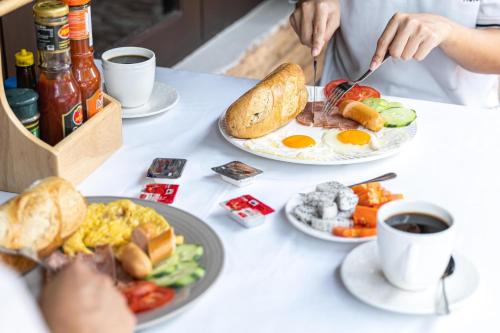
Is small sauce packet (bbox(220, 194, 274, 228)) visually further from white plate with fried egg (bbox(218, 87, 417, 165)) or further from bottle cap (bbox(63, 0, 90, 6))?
bottle cap (bbox(63, 0, 90, 6))

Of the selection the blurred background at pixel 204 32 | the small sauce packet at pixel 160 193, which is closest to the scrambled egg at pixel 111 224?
the small sauce packet at pixel 160 193

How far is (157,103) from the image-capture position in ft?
5.31

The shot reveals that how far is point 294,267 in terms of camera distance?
109 centimetres

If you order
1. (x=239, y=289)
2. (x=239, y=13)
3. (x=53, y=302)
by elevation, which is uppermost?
(x=53, y=302)

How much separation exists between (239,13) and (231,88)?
197 centimetres

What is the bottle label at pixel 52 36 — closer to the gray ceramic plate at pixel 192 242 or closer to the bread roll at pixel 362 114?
the gray ceramic plate at pixel 192 242

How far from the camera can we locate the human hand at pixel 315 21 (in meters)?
1.75

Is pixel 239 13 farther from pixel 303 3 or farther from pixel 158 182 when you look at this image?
pixel 158 182

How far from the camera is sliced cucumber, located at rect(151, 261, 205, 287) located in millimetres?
989

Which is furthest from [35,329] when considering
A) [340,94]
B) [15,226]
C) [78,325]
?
[340,94]

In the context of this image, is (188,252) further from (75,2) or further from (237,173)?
(75,2)

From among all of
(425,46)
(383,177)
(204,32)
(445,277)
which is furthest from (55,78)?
(204,32)

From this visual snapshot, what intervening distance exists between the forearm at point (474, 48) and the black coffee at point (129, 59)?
0.68m

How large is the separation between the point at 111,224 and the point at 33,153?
0.23 meters
